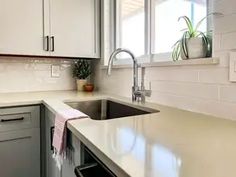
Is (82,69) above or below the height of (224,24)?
below

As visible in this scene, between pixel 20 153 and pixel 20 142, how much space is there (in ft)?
0.26

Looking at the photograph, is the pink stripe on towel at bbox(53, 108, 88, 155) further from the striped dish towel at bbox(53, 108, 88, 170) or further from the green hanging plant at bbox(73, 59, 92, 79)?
the green hanging plant at bbox(73, 59, 92, 79)

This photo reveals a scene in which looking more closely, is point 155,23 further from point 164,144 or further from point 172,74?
point 164,144

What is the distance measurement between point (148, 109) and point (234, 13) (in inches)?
25.3

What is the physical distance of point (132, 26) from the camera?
192 cm

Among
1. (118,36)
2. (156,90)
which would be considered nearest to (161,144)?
(156,90)

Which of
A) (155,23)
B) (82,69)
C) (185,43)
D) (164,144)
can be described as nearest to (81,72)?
(82,69)

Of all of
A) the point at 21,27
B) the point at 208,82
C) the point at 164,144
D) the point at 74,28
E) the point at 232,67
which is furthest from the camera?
the point at 74,28

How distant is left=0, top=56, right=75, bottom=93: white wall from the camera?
2.07 meters

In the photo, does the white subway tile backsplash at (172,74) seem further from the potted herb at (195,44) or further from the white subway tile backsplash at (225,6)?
the white subway tile backsplash at (225,6)

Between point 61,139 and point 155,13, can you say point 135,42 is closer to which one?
point 155,13

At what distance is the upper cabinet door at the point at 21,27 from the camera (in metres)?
1.80

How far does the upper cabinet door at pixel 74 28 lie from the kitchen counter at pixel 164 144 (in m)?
1.28

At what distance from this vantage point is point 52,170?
1450 millimetres
